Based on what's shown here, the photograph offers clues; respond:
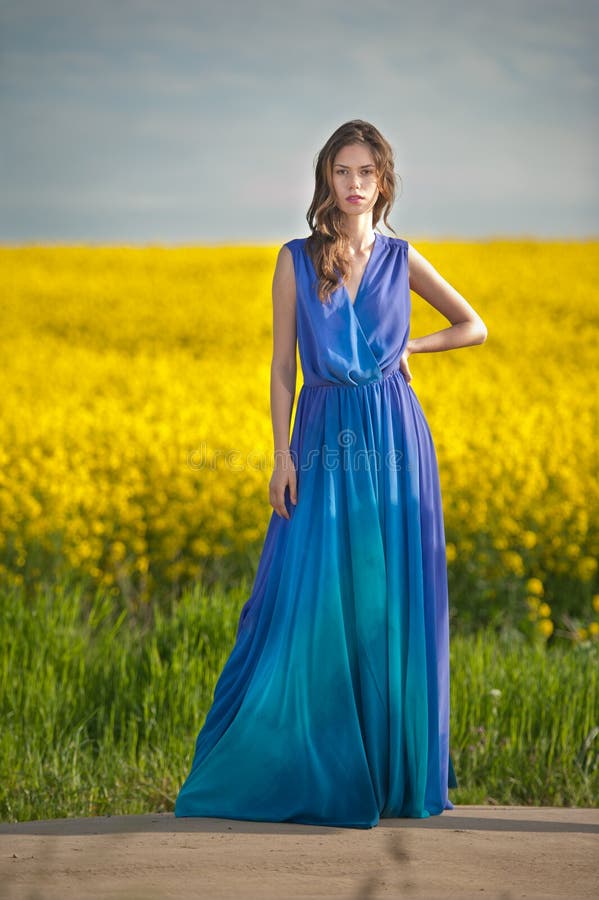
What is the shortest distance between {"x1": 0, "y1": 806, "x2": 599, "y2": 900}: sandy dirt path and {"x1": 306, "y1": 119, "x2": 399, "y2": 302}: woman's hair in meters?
1.31

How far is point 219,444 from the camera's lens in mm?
7344

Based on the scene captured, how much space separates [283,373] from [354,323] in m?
0.23

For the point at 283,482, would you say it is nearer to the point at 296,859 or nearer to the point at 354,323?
the point at 354,323

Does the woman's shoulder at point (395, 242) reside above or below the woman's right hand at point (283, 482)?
above

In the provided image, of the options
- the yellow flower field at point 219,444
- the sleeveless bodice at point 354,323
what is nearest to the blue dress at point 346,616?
the sleeveless bodice at point 354,323

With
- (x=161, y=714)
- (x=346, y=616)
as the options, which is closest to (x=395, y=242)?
(x=346, y=616)

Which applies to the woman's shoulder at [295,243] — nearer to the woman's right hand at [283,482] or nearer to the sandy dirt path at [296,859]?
the woman's right hand at [283,482]

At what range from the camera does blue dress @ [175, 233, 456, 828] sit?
115 inches

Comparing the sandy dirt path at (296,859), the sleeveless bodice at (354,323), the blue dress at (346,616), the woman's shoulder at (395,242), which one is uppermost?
the woman's shoulder at (395,242)

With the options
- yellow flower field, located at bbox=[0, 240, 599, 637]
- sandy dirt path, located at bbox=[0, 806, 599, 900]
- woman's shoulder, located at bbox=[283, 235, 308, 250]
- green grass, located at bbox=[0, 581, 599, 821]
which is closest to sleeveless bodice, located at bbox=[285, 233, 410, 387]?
woman's shoulder, located at bbox=[283, 235, 308, 250]

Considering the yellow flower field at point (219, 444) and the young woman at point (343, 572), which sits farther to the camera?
the yellow flower field at point (219, 444)

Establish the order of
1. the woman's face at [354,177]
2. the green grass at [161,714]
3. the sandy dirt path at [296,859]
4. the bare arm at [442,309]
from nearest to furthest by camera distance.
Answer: the sandy dirt path at [296,859] < the woman's face at [354,177] < the bare arm at [442,309] < the green grass at [161,714]

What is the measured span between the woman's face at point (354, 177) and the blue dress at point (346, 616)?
6.5 inches

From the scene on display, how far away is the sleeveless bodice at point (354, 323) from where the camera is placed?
119 inches
